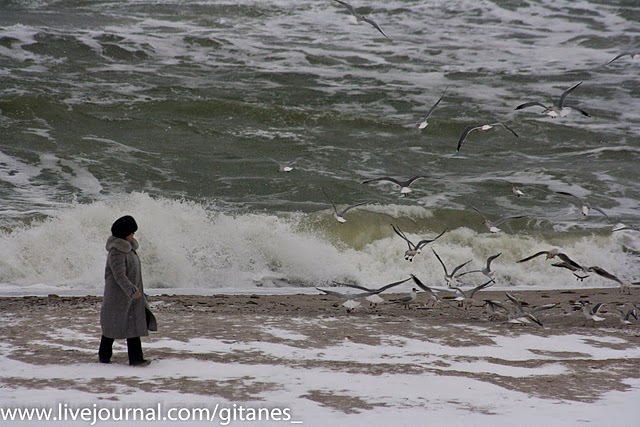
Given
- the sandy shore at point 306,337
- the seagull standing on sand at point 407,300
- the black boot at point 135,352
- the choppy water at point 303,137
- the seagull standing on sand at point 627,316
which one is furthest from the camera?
the choppy water at point 303,137

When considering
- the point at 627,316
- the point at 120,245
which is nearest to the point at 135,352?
the point at 120,245

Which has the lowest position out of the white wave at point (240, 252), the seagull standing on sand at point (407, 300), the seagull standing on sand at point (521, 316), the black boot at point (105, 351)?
the white wave at point (240, 252)

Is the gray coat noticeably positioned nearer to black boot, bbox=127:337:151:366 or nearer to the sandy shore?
black boot, bbox=127:337:151:366

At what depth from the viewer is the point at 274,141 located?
62.5 ft

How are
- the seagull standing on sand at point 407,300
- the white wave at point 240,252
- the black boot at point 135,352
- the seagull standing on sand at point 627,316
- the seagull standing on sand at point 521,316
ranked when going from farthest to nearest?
the white wave at point 240,252 → the seagull standing on sand at point 407,300 → the seagull standing on sand at point 627,316 → the seagull standing on sand at point 521,316 → the black boot at point 135,352

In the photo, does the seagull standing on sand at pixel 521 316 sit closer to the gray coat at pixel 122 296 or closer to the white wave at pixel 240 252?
the gray coat at pixel 122 296

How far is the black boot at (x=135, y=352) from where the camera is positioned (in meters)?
6.67

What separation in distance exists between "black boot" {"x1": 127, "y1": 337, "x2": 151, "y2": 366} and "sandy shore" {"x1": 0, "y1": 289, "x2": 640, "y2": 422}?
201 millimetres

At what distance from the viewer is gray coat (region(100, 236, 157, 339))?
6.73m

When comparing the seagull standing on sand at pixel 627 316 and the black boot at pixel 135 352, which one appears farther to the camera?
the seagull standing on sand at pixel 627 316

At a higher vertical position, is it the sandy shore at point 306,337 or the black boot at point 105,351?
the black boot at point 105,351

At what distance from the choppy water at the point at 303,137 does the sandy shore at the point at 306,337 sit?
231cm

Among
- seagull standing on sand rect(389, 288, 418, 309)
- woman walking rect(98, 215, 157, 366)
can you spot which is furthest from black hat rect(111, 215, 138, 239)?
seagull standing on sand rect(389, 288, 418, 309)

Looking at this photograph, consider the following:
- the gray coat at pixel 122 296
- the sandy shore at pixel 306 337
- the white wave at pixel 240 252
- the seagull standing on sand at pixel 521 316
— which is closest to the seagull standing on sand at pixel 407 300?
the sandy shore at pixel 306 337
